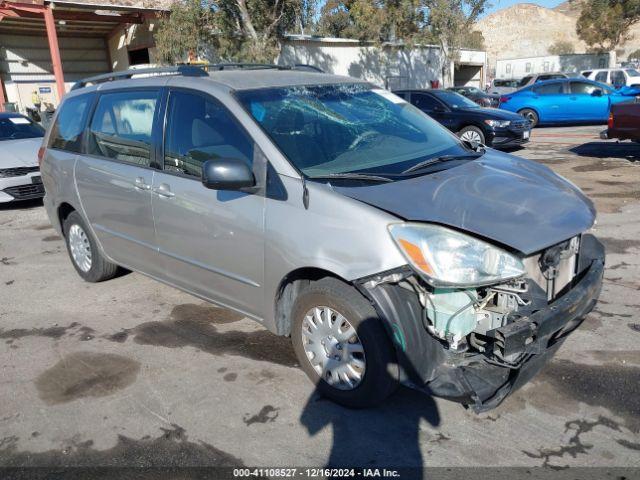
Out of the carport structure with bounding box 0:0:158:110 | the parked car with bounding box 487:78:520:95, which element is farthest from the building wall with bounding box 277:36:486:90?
the carport structure with bounding box 0:0:158:110

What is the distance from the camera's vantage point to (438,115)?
1276 cm

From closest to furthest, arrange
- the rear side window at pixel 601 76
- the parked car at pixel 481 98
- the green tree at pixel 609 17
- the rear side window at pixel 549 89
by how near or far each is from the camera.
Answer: the rear side window at pixel 549 89, the parked car at pixel 481 98, the rear side window at pixel 601 76, the green tree at pixel 609 17

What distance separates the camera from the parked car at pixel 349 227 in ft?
9.12

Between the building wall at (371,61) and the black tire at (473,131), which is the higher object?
the building wall at (371,61)

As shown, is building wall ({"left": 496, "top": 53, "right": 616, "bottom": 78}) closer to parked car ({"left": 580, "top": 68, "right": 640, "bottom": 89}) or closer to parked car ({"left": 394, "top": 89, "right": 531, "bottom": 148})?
parked car ({"left": 580, "top": 68, "right": 640, "bottom": 89})

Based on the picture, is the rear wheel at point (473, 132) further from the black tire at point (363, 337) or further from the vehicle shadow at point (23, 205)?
the black tire at point (363, 337)

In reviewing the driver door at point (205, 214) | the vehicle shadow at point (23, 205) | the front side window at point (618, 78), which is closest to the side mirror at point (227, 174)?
the driver door at point (205, 214)

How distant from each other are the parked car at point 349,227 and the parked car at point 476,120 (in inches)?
324

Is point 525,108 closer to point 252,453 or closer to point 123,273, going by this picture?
point 123,273

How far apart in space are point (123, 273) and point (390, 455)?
3.73m

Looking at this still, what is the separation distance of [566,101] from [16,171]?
51.4 ft

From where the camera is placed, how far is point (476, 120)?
1220 centimetres

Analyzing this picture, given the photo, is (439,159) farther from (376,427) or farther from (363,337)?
(376,427)

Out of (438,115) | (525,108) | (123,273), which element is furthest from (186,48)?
(123,273)
